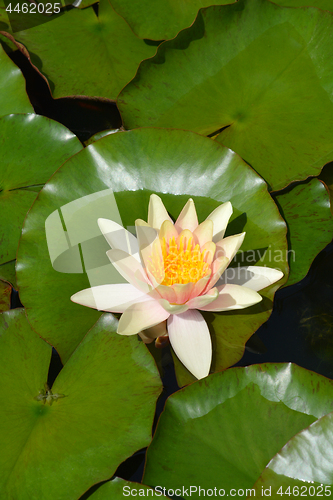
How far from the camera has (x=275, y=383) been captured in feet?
4.87

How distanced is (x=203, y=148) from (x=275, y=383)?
109 cm

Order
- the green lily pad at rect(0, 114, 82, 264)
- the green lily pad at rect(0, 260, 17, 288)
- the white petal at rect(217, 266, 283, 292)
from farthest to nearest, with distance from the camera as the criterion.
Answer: the green lily pad at rect(0, 114, 82, 264), the green lily pad at rect(0, 260, 17, 288), the white petal at rect(217, 266, 283, 292)

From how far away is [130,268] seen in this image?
5.10 ft

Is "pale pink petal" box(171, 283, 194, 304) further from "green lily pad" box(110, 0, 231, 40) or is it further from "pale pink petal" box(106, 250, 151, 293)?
"green lily pad" box(110, 0, 231, 40)

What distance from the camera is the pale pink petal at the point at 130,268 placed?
1.51m

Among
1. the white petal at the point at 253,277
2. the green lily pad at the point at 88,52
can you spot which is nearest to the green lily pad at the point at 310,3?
the green lily pad at the point at 88,52

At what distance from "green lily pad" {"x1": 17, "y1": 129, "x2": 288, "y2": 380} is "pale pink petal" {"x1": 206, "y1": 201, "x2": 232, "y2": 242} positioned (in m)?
0.16

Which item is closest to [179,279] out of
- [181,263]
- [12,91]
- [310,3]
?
[181,263]

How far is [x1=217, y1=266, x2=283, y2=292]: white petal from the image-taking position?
158 cm

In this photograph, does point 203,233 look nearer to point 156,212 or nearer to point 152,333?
point 156,212

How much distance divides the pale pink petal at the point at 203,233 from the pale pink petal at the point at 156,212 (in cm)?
15

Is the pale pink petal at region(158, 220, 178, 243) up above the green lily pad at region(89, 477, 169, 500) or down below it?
above

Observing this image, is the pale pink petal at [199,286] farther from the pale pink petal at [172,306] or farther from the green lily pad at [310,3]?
the green lily pad at [310,3]

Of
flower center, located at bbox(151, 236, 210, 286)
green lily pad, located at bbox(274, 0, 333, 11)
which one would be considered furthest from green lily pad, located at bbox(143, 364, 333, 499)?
green lily pad, located at bbox(274, 0, 333, 11)
